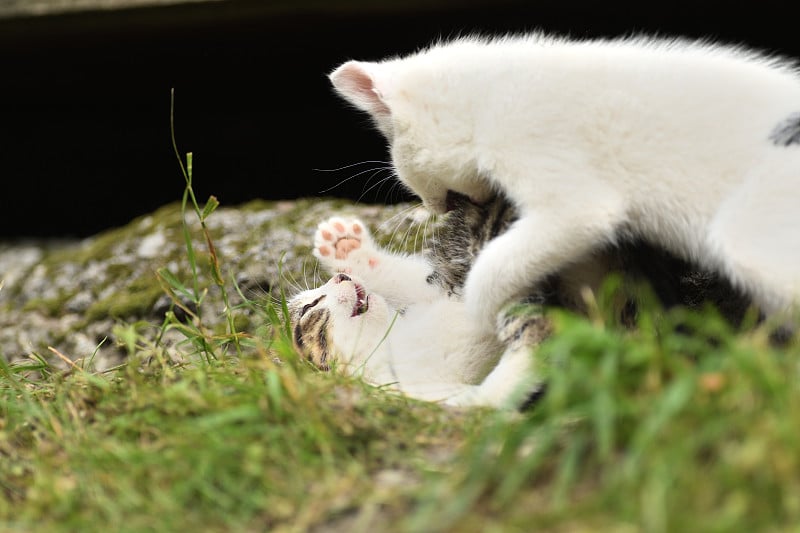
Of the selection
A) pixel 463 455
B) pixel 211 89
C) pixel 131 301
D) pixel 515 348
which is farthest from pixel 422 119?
pixel 211 89

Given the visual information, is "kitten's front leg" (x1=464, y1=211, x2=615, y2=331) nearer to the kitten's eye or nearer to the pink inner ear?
the pink inner ear

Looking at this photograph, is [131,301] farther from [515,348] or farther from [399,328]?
[515,348]

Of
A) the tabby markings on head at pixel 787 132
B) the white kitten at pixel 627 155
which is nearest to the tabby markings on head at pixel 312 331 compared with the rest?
the white kitten at pixel 627 155

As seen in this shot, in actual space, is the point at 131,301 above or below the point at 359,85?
below

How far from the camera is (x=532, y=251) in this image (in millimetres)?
2219

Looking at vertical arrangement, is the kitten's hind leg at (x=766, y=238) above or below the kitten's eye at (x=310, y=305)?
above

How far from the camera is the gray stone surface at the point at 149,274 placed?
3803 mm

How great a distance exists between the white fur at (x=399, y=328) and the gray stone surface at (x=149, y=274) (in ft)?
1.08

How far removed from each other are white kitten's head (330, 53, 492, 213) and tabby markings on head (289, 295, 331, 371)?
21.3 inches

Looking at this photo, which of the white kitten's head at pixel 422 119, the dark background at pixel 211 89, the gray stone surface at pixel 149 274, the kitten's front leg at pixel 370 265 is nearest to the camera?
the white kitten's head at pixel 422 119

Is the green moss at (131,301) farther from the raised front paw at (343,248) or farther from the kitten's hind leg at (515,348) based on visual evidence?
the kitten's hind leg at (515,348)

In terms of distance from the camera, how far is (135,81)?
5844 mm

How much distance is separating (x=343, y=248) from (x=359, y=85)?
2.26 ft

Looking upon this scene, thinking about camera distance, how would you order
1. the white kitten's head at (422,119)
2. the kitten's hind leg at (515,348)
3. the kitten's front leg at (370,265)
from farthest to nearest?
the kitten's front leg at (370,265) < the white kitten's head at (422,119) < the kitten's hind leg at (515,348)
